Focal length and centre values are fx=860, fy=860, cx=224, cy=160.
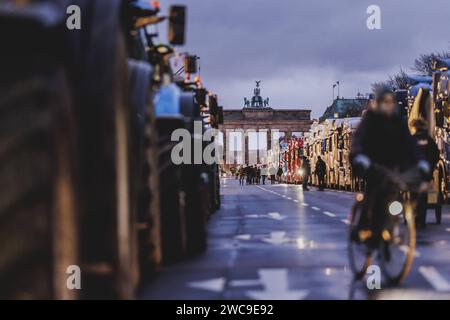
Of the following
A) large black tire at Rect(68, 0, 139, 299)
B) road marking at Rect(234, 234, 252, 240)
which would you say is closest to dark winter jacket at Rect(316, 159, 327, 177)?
road marking at Rect(234, 234, 252, 240)

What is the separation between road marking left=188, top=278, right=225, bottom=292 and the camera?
7535 mm

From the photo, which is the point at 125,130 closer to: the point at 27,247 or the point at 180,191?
the point at 27,247

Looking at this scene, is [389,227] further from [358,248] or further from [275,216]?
[275,216]

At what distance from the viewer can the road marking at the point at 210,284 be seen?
753 cm

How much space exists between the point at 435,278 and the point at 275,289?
1.75m

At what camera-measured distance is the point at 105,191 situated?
3.84 metres

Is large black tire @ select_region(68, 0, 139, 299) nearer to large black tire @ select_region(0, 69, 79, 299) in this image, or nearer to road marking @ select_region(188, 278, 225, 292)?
large black tire @ select_region(0, 69, 79, 299)

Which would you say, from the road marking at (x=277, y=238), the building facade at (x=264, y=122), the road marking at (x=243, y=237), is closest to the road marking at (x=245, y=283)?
the road marking at (x=277, y=238)

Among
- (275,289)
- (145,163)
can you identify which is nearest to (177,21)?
(145,163)

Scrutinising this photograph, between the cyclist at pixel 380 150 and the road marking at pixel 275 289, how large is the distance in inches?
36.2

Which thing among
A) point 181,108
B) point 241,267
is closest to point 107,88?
point 241,267

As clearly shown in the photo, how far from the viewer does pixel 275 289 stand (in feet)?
24.0

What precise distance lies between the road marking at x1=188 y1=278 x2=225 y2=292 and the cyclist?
1.41 metres

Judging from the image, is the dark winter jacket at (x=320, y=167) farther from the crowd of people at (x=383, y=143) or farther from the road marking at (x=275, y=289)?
the crowd of people at (x=383, y=143)
